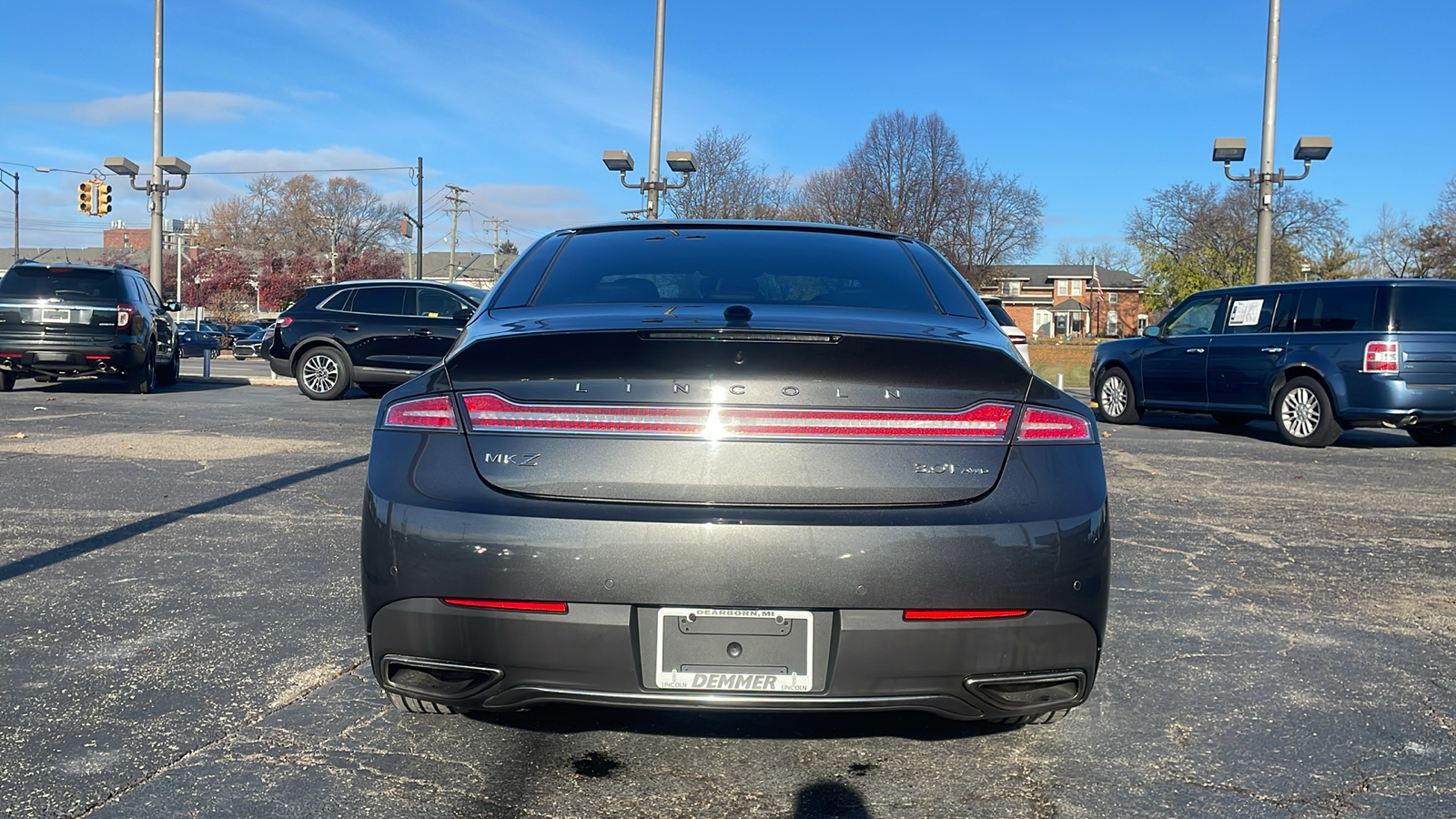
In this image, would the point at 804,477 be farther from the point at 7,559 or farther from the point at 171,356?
the point at 171,356

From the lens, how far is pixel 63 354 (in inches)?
586

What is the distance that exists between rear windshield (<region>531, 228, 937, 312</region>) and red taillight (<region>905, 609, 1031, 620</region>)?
1014mm

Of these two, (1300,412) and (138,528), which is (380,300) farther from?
(1300,412)

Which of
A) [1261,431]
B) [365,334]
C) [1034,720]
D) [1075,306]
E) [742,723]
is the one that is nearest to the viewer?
[1034,720]

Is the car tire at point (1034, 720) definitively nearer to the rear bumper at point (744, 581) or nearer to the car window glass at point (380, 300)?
the rear bumper at point (744, 581)

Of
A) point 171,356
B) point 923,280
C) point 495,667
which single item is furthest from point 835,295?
point 171,356

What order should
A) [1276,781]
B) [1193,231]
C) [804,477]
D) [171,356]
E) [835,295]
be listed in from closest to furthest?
1. [804,477]
2. [1276,781]
3. [835,295]
4. [171,356]
5. [1193,231]

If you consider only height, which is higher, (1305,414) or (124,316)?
(124,316)

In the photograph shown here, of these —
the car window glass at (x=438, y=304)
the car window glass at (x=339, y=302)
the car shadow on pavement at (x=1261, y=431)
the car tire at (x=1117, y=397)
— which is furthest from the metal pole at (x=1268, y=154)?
the car window glass at (x=339, y=302)

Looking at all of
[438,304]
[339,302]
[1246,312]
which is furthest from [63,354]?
[1246,312]

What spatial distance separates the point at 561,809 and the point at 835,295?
66.1 inches

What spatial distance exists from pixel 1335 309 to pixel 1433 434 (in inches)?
89.2

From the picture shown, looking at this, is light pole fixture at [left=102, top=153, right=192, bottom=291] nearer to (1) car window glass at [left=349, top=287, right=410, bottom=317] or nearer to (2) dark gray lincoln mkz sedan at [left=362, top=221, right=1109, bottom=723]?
(1) car window glass at [left=349, top=287, right=410, bottom=317]

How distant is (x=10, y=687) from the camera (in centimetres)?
365
